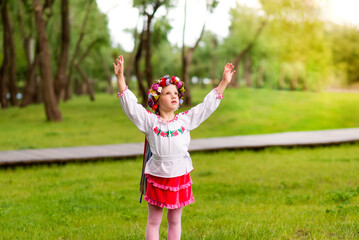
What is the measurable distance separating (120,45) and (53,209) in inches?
2055

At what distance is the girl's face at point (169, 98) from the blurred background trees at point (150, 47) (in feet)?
55.3

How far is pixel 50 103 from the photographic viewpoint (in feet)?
67.6

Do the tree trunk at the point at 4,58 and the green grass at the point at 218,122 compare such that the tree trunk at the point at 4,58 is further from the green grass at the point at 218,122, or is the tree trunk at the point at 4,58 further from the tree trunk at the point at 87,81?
the tree trunk at the point at 87,81

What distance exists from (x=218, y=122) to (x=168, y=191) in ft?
54.6

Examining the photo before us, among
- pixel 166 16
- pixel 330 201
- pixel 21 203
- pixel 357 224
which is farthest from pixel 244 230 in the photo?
pixel 166 16

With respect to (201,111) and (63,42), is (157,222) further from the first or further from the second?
(63,42)

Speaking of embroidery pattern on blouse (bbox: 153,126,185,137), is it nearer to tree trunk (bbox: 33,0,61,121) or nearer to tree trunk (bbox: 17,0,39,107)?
tree trunk (bbox: 33,0,61,121)

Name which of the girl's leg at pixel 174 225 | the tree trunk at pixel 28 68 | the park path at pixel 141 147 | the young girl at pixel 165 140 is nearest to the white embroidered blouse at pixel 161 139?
the young girl at pixel 165 140

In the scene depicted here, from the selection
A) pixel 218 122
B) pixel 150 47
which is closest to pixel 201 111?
pixel 218 122

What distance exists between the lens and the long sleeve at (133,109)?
391cm

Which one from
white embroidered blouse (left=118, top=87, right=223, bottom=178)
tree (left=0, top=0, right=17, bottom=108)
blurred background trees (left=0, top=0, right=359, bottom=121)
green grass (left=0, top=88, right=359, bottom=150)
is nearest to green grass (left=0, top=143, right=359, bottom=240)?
white embroidered blouse (left=118, top=87, right=223, bottom=178)

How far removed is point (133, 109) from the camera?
393cm

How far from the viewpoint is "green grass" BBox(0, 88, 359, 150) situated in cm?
1550

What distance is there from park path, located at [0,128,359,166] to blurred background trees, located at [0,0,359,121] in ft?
30.2
